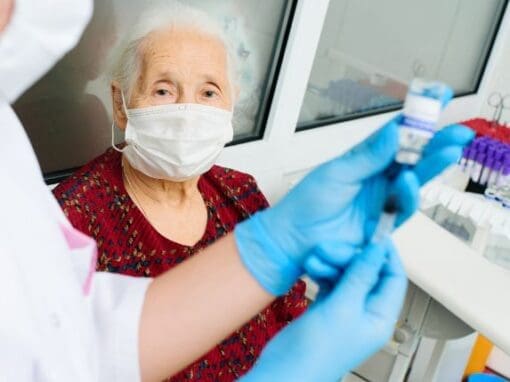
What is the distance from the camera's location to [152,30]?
4.40ft

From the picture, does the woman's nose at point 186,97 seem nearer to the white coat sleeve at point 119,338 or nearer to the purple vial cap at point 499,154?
the white coat sleeve at point 119,338

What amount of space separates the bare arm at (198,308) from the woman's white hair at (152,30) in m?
0.63

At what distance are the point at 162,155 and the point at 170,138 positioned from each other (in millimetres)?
44

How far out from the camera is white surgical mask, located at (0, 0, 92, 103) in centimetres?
65

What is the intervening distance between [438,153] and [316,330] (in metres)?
0.28

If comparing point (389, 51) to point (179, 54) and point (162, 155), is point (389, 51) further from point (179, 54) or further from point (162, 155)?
point (162, 155)

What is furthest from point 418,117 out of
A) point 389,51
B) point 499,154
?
point 389,51

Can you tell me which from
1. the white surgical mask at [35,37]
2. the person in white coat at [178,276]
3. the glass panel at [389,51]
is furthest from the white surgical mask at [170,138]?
the glass panel at [389,51]

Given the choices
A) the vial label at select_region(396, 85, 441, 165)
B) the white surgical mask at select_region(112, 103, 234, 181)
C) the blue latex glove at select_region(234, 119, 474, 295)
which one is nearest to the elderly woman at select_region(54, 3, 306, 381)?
the white surgical mask at select_region(112, 103, 234, 181)

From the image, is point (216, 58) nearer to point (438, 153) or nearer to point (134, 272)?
point (134, 272)

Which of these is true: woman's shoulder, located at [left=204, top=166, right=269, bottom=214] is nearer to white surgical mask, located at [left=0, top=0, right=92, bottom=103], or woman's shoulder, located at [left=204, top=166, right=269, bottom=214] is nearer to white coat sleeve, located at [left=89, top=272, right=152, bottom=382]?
white coat sleeve, located at [left=89, top=272, right=152, bottom=382]

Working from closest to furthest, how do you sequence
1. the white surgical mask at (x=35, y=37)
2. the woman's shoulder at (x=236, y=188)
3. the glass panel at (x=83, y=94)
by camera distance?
the white surgical mask at (x=35, y=37), the glass panel at (x=83, y=94), the woman's shoulder at (x=236, y=188)

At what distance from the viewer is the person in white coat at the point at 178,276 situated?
2.22 feet

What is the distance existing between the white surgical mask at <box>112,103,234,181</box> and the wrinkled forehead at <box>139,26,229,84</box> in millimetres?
83
